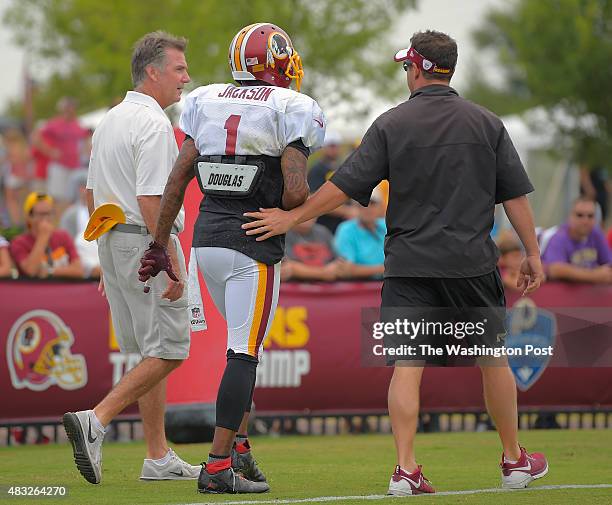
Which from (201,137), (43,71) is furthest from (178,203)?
(43,71)

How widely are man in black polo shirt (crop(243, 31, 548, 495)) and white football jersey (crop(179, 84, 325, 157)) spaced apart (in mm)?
300

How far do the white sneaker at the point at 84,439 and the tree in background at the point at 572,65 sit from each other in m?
17.0

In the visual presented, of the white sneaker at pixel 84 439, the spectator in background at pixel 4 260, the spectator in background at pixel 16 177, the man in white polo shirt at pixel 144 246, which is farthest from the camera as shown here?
the spectator in background at pixel 16 177

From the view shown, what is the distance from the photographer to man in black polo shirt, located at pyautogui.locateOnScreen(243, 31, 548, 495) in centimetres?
709

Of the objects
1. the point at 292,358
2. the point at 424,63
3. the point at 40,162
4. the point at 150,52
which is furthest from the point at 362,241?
the point at 40,162

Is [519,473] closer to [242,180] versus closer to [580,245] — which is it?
[242,180]

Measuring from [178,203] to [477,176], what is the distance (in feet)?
4.79

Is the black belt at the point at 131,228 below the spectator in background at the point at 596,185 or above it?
below

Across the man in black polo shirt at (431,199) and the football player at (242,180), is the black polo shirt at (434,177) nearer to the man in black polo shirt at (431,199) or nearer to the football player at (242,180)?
the man in black polo shirt at (431,199)

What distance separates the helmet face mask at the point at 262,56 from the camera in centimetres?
713

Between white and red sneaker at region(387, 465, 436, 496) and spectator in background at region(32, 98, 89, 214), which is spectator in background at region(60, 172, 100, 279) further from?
white and red sneaker at region(387, 465, 436, 496)

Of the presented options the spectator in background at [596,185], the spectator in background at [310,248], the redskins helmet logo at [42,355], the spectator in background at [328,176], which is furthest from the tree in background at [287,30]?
the redskins helmet logo at [42,355]

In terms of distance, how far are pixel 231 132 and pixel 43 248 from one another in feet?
17.8

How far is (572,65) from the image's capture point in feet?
77.2
